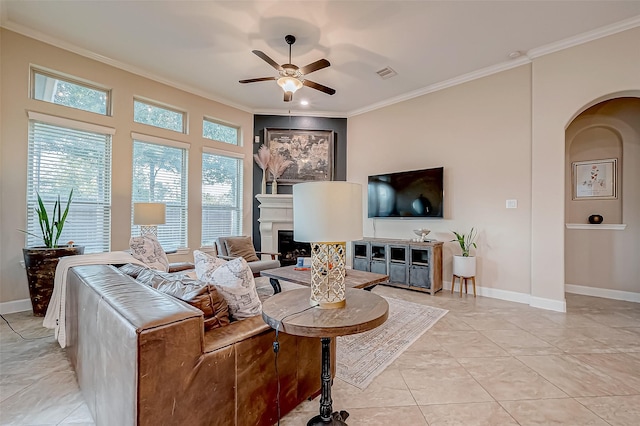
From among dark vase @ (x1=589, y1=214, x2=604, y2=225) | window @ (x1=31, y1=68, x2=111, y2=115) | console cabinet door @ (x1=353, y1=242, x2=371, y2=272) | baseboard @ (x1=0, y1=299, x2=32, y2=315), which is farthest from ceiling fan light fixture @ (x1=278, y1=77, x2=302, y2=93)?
dark vase @ (x1=589, y1=214, x2=604, y2=225)

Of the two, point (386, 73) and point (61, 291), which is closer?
point (61, 291)

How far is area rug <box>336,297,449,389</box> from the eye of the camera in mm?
2104

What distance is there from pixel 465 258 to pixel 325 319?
3.38m

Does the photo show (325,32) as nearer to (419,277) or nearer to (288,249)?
(419,277)

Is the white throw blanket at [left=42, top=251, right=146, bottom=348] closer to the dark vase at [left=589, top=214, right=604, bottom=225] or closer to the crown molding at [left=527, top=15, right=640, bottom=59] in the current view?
the crown molding at [left=527, top=15, right=640, bottom=59]

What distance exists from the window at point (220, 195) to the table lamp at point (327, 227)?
4183mm

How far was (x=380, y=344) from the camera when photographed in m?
2.55

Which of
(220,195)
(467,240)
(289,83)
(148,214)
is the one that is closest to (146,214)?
(148,214)

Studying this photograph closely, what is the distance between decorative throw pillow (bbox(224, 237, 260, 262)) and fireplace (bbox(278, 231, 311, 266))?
1016mm

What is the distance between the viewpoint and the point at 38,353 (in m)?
2.32

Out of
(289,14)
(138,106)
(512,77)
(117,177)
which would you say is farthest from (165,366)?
(512,77)

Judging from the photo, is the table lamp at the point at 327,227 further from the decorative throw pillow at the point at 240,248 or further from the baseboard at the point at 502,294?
the baseboard at the point at 502,294

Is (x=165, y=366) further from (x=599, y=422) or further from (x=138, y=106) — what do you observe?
(x=138, y=106)

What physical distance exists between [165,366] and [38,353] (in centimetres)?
224
